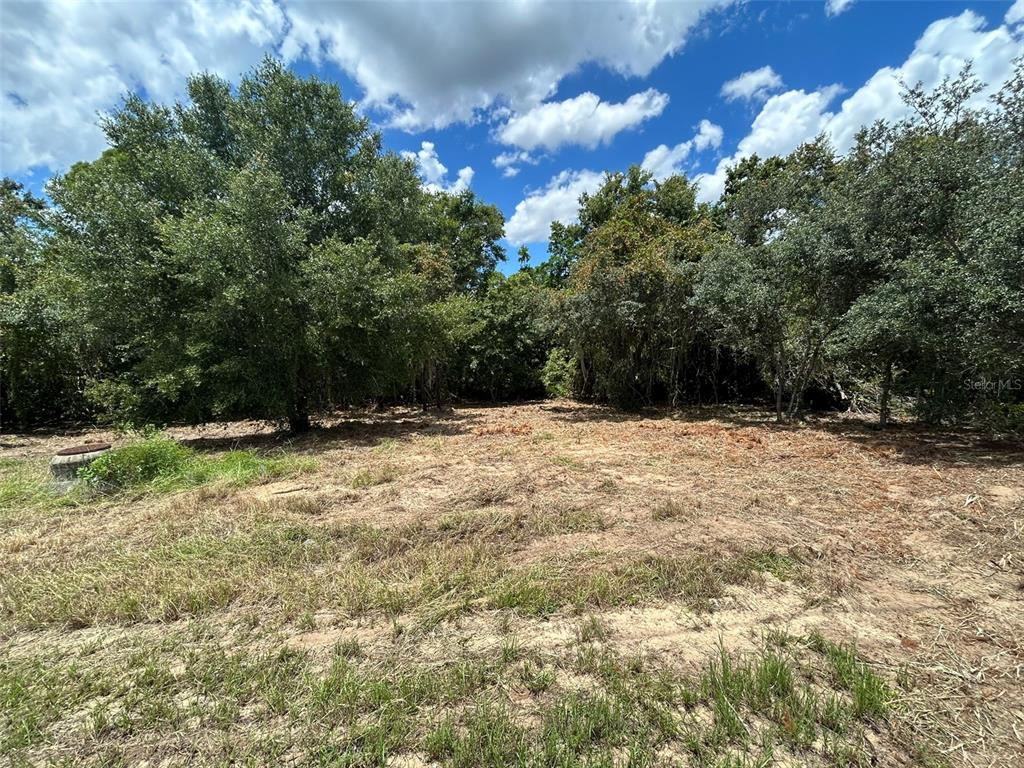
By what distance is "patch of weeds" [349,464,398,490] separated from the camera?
4789 mm

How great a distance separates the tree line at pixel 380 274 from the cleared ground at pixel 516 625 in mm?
3208

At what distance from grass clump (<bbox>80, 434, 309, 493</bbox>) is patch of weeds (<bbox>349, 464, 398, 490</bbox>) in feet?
3.09

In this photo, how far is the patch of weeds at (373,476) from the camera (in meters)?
4.79

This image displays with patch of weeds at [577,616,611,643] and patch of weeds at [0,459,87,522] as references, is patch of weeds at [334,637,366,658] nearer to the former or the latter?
patch of weeds at [577,616,611,643]

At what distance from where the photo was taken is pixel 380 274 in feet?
28.5

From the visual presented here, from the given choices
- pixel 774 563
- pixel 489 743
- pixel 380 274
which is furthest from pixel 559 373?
pixel 489 743

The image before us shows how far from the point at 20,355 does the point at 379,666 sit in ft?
43.4

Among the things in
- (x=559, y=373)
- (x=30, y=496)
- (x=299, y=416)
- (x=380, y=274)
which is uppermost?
(x=380, y=274)

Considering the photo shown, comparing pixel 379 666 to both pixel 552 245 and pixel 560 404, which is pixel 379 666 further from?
pixel 552 245

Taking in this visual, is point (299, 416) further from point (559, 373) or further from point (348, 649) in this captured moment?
point (559, 373)

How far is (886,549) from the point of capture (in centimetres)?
309

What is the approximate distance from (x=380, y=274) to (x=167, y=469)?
5078 millimetres

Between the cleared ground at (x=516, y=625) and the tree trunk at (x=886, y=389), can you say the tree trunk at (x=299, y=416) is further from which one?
the tree trunk at (x=886, y=389)

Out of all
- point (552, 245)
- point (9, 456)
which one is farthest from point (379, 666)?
point (552, 245)
